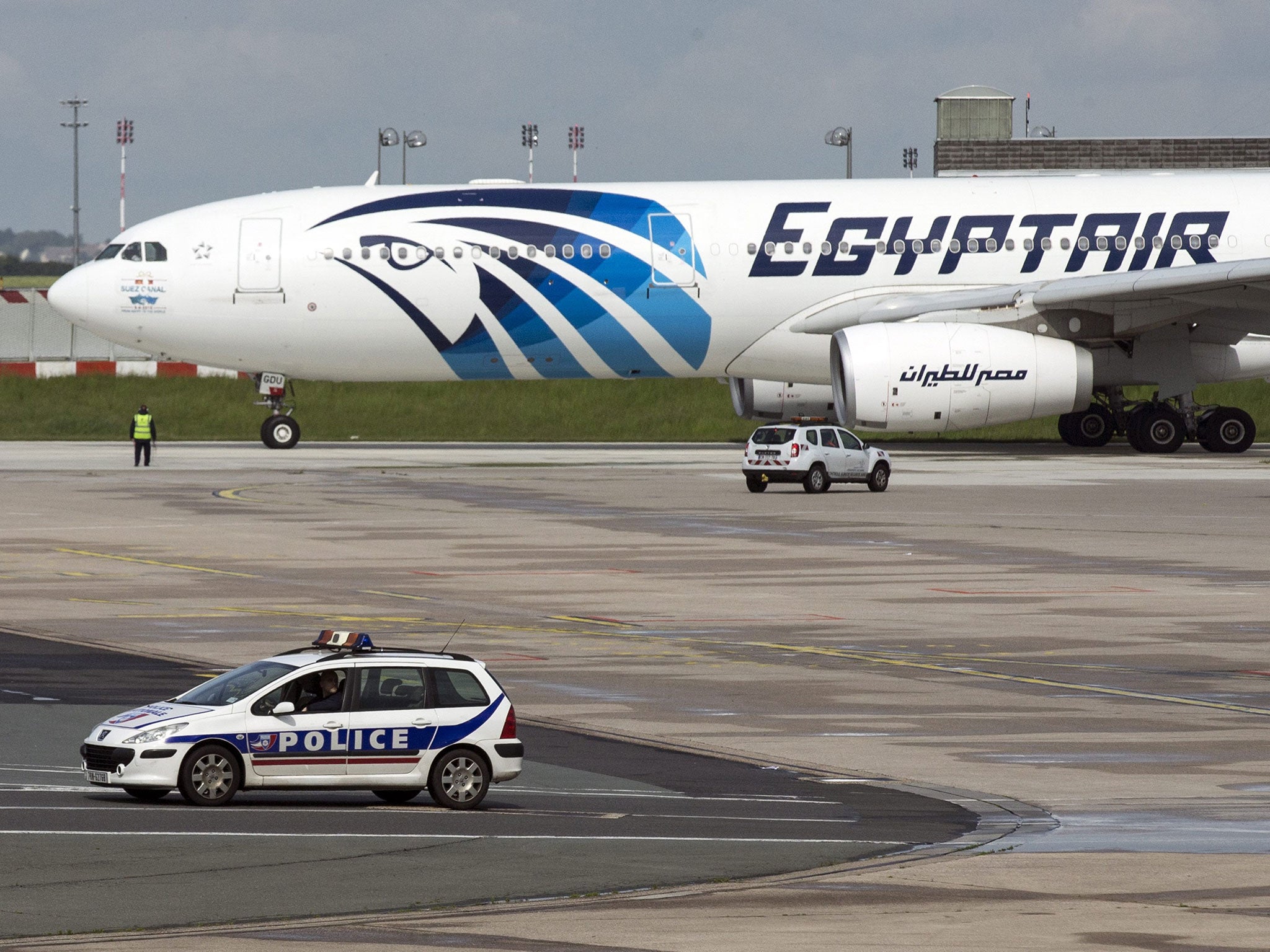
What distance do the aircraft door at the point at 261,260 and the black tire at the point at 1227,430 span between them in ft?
77.1

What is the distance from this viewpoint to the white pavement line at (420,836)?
12.9m

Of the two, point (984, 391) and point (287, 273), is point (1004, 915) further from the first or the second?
point (287, 273)

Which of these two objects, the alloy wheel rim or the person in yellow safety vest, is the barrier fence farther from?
the alloy wheel rim

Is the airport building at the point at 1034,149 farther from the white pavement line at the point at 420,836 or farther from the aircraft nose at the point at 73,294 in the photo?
the white pavement line at the point at 420,836

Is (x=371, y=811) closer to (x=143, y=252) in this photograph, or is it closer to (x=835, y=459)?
(x=835, y=459)

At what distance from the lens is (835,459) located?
40.7 meters

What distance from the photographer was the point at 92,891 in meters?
11.3

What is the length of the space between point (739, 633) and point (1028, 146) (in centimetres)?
7628

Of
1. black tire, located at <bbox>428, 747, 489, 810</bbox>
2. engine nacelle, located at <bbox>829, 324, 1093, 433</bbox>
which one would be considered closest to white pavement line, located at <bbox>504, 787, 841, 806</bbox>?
black tire, located at <bbox>428, 747, 489, 810</bbox>

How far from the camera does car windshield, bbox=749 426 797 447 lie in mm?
40469

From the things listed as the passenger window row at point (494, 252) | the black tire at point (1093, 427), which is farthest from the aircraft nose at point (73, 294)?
the black tire at point (1093, 427)

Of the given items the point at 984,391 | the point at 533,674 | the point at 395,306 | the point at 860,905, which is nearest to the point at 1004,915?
the point at 860,905

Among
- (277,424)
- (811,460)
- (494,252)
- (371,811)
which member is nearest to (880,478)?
(811,460)

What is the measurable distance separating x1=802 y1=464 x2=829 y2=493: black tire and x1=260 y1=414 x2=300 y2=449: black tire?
1663 cm
